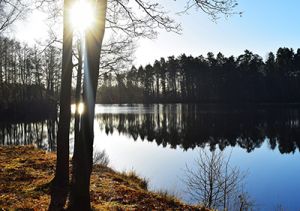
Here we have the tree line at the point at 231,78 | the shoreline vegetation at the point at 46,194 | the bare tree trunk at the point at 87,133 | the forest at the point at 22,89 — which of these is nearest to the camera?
the bare tree trunk at the point at 87,133

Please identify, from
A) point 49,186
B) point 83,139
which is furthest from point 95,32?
point 49,186

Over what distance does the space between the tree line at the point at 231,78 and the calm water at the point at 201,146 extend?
39.6 meters

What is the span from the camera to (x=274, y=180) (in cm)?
1756

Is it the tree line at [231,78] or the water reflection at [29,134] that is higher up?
the tree line at [231,78]

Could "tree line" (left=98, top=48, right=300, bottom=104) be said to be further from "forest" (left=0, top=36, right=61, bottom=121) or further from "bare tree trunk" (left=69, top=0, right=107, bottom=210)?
"bare tree trunk" (left=69, top=0, right=107, bottom=210)

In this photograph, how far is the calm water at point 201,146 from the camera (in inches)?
643

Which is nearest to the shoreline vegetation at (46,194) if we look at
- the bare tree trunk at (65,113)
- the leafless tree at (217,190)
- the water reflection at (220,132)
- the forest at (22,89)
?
the bare tree trunk at (65,113)

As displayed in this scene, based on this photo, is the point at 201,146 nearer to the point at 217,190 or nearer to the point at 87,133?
the point at 217,190

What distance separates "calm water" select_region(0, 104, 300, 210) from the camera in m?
16.3

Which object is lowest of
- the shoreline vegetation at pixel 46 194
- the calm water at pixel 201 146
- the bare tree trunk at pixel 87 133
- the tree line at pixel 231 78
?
the calm water at pixel 201 146

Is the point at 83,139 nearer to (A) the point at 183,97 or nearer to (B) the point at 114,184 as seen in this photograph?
(B) the point at 114,184

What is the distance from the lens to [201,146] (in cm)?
2592

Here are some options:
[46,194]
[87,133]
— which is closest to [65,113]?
[46,194]

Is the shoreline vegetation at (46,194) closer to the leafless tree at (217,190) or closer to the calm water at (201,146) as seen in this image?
the leafless tree at (217,190)
